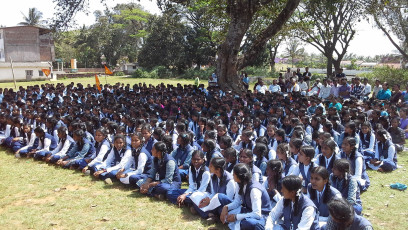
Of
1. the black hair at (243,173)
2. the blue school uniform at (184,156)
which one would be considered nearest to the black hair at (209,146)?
the blue school uniform at (184,156)

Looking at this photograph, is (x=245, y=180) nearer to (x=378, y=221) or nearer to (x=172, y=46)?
(x=378, y=221)

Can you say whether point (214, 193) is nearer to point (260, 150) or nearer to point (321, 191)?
point (260, 150)

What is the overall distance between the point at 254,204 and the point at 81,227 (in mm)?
2202

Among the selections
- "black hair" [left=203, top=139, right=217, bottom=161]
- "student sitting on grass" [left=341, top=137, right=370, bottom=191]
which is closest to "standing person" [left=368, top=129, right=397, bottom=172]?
"student sitting on grass" [left=341, top=137, right=370, bottom=191]

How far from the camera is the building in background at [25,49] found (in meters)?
31.5

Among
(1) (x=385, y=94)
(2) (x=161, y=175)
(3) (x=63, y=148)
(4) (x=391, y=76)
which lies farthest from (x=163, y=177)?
(4) (x=391, y=76)

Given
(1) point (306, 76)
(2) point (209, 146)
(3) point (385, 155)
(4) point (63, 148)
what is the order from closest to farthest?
(2) point (209, 146) → (3) point (385, 155) → (4) point (63, 148) → (1) point (306, 76)

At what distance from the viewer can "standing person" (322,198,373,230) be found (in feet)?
8.61

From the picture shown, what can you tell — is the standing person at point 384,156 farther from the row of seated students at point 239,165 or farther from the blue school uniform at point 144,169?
the blue school uniform at point 144,169

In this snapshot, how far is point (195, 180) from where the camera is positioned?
4.59 metres

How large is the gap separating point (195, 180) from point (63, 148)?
10.9ft

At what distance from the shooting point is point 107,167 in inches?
226

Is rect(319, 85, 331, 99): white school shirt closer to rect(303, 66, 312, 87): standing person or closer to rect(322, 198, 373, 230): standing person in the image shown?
rect(303, 66, 312, 87): standing person

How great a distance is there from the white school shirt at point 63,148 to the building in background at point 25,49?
28.4 meters
